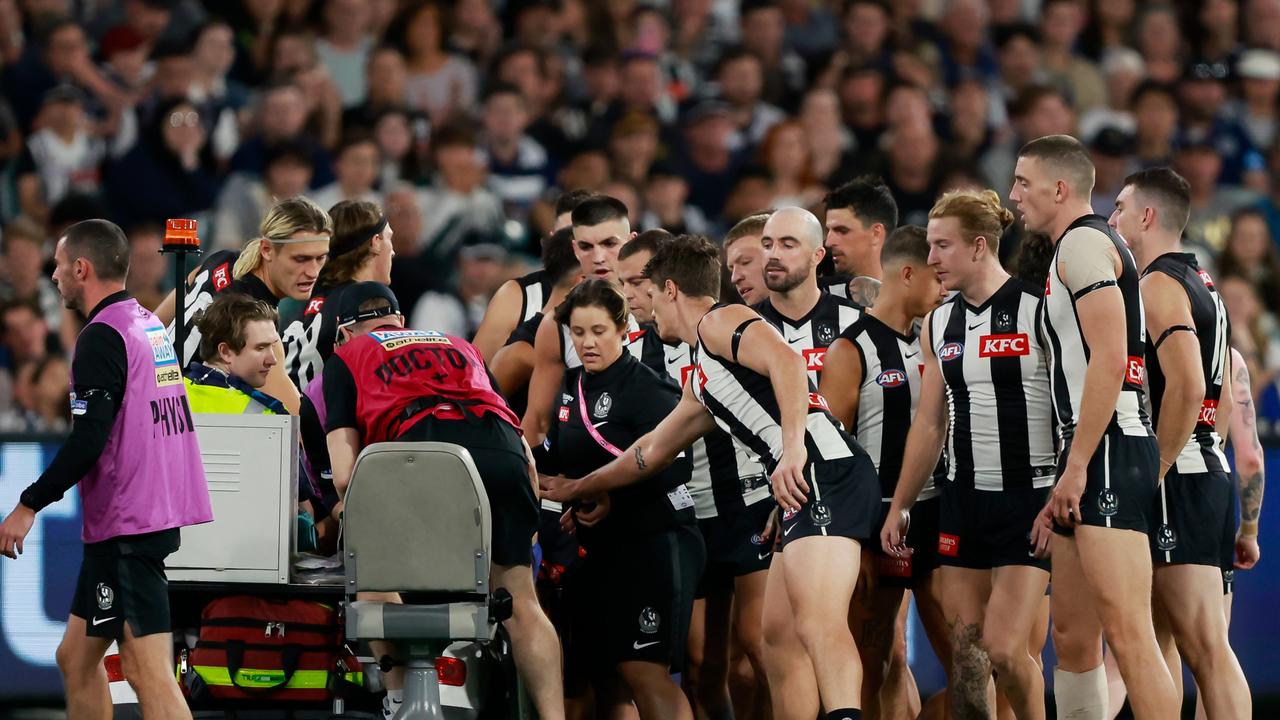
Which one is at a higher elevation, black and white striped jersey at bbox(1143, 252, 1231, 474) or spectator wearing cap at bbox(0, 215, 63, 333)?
spectator wearing cap at bbox(0, 215, 63, 333)

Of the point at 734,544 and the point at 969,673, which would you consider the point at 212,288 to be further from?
the point at 969,673

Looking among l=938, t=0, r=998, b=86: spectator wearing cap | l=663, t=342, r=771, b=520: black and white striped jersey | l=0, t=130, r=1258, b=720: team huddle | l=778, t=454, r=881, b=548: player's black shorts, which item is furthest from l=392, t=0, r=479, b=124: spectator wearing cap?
l=778, t=454, r=881, b=548: player's black shorts

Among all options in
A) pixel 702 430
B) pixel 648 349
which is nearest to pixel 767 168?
pixel 648 349

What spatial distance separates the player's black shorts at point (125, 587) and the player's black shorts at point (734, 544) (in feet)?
8.26

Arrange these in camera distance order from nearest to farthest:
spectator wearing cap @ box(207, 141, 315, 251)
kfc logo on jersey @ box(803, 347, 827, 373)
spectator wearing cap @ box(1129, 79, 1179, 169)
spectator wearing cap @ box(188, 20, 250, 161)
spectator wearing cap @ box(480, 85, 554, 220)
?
1. kfc logo on jersey @ box(803, 347, 827, 373)
2. spectator wearing cap @ box(207, 141, 315, 251)
3. spectator wearing cap @ box(188, 20, 250, 161)
4. spectator wearing cap @ box(480, 85, 554, 220)
5. spectator wearing cap @ box(1129, 79, 1179, 169)

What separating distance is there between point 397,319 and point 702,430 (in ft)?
4.55

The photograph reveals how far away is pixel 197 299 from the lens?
900cm

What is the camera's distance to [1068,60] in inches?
615

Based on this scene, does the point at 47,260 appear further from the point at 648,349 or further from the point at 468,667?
the point at 468,667

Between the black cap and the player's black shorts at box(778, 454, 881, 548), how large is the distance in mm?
1902

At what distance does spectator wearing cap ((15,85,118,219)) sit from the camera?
12312 mm

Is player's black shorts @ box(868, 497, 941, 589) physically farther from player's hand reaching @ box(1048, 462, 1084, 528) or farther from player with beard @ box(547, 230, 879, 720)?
player's hand reaching @ box(1048, 462, 1084, 528)

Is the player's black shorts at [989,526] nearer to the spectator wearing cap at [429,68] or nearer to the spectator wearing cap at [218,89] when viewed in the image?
the spectator wearing cap at [218,89]

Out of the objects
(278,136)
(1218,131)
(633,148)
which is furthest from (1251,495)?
(1218,131)
